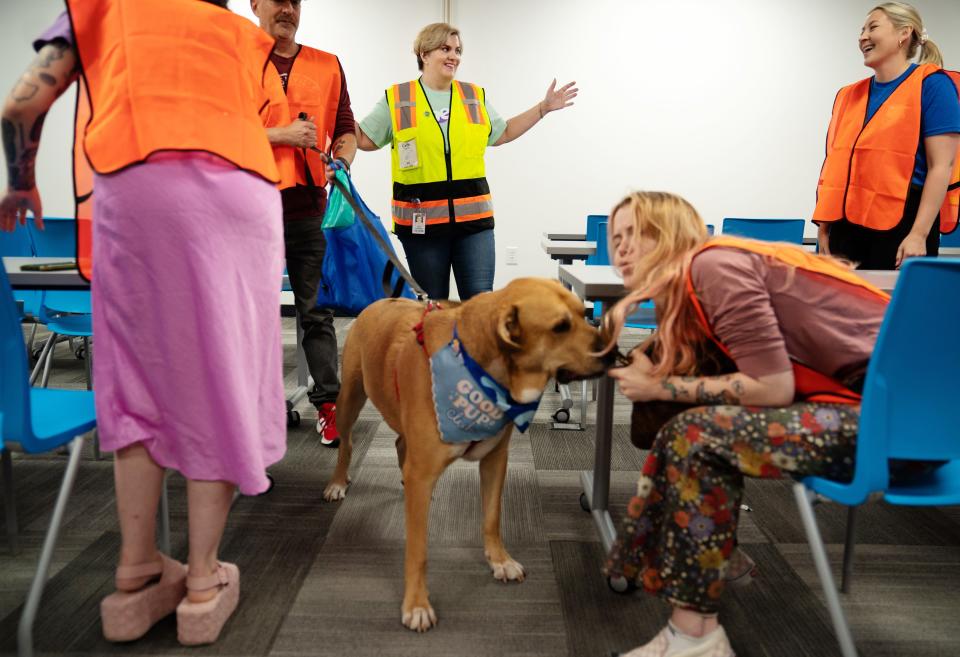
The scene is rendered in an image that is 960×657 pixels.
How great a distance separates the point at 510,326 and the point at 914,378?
2.38 ft

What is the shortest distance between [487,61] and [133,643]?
493cm

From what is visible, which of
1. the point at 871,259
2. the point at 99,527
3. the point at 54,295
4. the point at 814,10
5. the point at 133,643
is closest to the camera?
the point at 133,643

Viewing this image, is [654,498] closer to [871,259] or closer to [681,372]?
[681,372]

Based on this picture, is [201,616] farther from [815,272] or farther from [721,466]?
[815,272]

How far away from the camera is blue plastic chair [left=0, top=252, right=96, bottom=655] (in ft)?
4.02

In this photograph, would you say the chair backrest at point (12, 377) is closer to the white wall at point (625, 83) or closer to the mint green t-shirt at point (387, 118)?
the mint green t-shirt at point (387, 118)

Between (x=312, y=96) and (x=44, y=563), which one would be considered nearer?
(x=44, y=563)

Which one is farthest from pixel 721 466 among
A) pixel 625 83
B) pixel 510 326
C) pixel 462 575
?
pixel 625 83

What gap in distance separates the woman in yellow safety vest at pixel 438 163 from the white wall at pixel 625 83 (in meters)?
2.81

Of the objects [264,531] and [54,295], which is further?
[54,295]

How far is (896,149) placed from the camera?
2240 millimetres

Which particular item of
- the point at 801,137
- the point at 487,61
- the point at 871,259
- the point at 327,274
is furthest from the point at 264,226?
the point at 801,137

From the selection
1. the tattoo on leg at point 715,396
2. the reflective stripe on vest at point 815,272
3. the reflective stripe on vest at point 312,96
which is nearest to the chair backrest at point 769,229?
the reflective stripe on vest at point 312,96

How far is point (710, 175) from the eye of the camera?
559 cm
